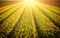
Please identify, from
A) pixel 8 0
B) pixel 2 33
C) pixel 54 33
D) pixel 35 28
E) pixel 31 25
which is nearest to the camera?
pixel 54 33

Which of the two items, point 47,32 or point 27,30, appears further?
point 27,30

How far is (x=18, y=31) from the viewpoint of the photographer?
532 centimetres

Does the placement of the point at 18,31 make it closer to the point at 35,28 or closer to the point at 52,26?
the point at 35,28

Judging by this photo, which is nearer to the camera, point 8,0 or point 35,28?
point 35,28

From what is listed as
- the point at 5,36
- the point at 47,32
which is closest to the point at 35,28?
the point at 47,32

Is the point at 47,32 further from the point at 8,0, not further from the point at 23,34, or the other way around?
the point at 8,0

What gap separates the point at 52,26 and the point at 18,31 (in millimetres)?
1811

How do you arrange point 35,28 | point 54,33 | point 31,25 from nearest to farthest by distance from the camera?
point 54,33 < point 35,28 < point 31,25

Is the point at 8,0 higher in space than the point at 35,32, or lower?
higher

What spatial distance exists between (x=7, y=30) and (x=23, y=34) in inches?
38.7

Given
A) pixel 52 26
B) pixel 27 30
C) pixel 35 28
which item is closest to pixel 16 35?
pixel 27 30

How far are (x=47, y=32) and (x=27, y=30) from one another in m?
1.06

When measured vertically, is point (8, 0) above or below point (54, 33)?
above

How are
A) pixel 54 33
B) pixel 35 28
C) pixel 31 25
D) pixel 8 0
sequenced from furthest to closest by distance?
pixel 8 0 → pixel 31 25 → pixel 35 28 → pixel 54 33
